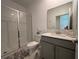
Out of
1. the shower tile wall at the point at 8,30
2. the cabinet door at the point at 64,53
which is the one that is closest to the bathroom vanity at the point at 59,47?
the cabinet door at the point at 64,53

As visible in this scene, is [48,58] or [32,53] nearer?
[48,58]

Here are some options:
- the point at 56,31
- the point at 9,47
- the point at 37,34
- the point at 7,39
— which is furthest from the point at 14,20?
the point at 56,31

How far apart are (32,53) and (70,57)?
1735mm

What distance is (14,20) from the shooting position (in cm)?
240

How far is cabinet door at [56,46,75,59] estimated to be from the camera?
1.35m

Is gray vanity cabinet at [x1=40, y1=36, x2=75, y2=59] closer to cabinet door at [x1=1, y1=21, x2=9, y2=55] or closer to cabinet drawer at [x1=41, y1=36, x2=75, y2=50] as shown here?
cabinet drawer at [x1=41, y1=36, x2=75, y2=50]

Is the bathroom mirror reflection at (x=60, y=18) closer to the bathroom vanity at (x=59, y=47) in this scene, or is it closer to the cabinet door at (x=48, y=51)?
the bathroom vanity at (x=59, y=47)

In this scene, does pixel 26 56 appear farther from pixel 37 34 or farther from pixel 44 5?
pixel 44 5

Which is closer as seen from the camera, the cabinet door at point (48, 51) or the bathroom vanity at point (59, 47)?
the bathroom vanity at point (59, 47)

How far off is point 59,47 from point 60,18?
0.93 metres

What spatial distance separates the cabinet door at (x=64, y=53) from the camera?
53.1 inches

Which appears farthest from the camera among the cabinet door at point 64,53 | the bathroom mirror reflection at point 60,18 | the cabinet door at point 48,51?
the bathroom mirror reflection at point 60,18

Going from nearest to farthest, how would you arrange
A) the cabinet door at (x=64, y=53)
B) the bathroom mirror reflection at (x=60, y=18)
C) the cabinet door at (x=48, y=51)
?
the cabinet door at (x=64, y=53), the cabinet door at (x=48, y=51), the bathroom mirror reflection at (x=60, y=18)

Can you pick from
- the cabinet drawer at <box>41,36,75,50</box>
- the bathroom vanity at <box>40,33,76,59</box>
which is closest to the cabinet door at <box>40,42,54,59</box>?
the bathroom vanity at <box>40,33,76,59</box>
